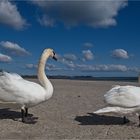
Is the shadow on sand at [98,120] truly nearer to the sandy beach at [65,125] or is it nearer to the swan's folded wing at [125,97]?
the sandy beach at [65,125]

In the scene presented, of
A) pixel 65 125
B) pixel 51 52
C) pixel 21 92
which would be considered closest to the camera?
pixel 65 125

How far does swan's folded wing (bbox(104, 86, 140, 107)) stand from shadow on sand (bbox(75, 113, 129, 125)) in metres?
0.84

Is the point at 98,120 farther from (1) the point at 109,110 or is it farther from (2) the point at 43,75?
(2) the point at 43,75

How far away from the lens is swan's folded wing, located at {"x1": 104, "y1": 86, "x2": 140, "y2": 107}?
923cm

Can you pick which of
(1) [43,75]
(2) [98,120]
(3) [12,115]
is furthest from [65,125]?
(3) [12,115]

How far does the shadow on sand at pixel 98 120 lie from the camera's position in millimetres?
9977

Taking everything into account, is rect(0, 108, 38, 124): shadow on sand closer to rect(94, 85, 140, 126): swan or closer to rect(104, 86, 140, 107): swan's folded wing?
rect(94, 85, 140, 126): swan

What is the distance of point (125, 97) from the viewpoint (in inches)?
368

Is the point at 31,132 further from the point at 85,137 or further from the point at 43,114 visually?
the point at 43,114

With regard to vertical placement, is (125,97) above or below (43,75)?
A: below

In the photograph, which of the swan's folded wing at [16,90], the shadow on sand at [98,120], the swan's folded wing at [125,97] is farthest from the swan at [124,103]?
the swan's folded wing at [16,90]

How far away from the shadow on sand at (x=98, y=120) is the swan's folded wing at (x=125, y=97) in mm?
840

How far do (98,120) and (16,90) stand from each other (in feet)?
7.92

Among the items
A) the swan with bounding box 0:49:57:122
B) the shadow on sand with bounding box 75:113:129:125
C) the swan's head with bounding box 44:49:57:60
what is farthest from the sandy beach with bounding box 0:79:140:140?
the swan's head with bounding box 44:49:57:60
